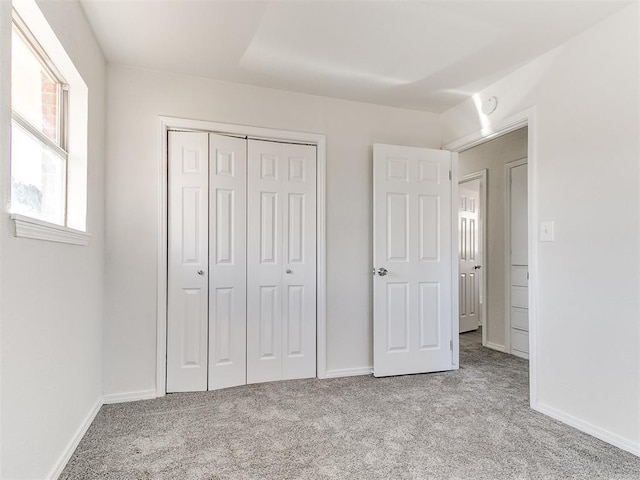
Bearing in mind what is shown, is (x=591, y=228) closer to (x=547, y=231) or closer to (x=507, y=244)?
(x=547, y=231)

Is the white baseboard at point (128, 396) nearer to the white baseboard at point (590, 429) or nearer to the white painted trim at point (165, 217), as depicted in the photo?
the white painted trim at point (165, 217)

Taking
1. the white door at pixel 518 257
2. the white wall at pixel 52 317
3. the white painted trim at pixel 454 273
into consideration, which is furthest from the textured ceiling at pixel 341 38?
the white door at pixel 518 257

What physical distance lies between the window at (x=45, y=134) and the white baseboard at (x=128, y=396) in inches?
46.3

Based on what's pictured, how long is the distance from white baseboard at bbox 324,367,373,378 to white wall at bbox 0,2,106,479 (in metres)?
1.71

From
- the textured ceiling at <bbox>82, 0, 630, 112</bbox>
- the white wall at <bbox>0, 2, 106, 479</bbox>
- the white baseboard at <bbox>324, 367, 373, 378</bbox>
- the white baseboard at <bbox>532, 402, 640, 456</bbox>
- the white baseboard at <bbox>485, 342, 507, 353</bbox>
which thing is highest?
the textured ceiling at <bbox>82, 0, 630, 112</bbox>

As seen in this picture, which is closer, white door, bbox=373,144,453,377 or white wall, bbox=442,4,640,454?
white wall, bbox=442,4,640,454

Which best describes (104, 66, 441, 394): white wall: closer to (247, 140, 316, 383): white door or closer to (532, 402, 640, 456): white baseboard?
(247, 140, 316, 383): white door

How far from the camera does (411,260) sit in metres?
3.39

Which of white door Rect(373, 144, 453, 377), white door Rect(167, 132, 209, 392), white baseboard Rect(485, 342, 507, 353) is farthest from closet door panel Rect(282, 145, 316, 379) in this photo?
white baseboard Rect(485, 342, 507, 353)

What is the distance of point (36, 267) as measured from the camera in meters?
1.54

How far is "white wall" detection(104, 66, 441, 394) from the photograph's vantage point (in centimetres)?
275

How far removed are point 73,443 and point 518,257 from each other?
409cm

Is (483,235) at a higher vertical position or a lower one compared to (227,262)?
higher

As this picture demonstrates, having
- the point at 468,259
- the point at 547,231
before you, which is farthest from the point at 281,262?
the point at 468,259
